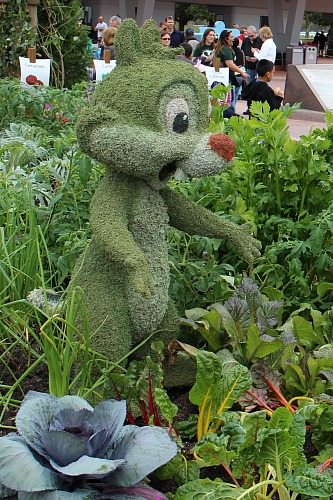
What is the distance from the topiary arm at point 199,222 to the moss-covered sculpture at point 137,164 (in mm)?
84

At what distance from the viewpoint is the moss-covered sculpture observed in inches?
89.7

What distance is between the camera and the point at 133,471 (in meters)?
1.73

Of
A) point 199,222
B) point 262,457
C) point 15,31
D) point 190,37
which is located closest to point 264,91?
point 15,31

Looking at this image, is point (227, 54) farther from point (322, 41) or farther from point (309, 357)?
point (322, 41)

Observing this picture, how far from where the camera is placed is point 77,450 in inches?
67.1

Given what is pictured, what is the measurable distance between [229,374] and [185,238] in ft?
4.29

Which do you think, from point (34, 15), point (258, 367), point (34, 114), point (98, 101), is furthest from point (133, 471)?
point (34, 15)

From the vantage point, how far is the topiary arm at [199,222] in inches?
104

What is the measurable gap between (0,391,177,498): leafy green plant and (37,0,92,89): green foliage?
24.6 feet

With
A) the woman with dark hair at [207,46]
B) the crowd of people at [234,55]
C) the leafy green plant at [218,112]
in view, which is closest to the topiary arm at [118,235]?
the leafy green plant at [218,112]

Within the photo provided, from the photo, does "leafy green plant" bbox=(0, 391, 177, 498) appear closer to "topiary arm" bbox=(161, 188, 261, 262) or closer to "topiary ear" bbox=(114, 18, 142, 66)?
"topiary arm" bbox=(161, 188, 261, 262)

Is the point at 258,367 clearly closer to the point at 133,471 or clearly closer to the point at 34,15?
the point at 133,471

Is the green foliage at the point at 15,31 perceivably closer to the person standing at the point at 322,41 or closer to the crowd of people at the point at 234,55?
the crowd of people at the point at 234,55

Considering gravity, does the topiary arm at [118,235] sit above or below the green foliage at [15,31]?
below
